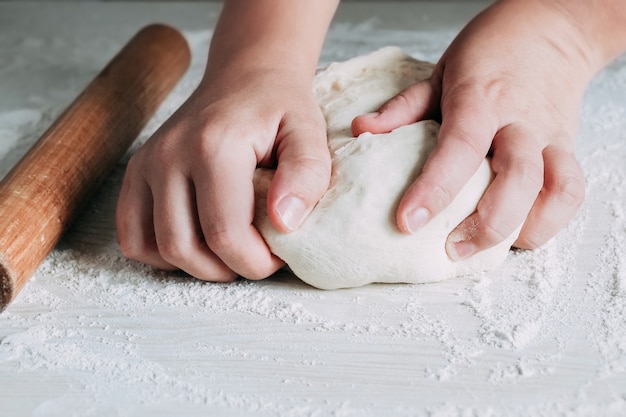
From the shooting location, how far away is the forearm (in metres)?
1.27

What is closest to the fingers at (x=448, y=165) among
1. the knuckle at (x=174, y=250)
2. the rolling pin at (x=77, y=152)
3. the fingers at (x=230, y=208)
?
the fingers at (x=230, y=208)

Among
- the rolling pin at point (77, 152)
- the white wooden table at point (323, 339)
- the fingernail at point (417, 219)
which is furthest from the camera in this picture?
the rolling pin at point (77, 152)

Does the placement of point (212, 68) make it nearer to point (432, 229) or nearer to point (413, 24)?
point (432, 229)

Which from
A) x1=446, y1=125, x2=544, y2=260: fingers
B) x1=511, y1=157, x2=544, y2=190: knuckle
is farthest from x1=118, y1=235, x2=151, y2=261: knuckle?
x1=511, y1=157, x2=544, y2=190: knuckle

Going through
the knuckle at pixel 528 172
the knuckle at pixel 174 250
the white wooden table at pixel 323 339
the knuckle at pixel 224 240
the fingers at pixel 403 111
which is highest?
the fingers at pixel 403 111

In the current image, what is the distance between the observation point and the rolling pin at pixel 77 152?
3.76 feet

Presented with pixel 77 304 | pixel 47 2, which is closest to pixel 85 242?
pixel 77 304

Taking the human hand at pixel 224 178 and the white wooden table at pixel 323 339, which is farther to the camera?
the human hand at pixel 224 178

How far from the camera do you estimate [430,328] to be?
1.05 meters

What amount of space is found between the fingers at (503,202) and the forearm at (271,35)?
38 centimetres

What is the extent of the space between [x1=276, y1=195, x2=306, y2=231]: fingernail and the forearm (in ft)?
0.96

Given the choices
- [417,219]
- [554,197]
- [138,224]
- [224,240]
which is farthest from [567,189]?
[138,224]

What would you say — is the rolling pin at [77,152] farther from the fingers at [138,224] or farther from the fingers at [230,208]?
the fingers at [230,208]

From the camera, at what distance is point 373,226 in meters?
1.07
